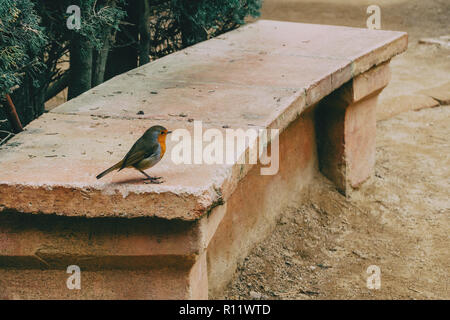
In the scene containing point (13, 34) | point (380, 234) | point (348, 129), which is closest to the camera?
point (13, 34)

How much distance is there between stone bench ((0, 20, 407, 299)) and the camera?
1.96 m

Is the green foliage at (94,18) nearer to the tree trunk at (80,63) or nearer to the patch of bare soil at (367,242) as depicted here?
the tree trunk at (80,63)

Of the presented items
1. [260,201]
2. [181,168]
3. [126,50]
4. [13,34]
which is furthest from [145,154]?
[126,50]

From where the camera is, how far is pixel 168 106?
277 cm

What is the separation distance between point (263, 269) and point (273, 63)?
1157mm

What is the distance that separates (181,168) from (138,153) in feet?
0.77

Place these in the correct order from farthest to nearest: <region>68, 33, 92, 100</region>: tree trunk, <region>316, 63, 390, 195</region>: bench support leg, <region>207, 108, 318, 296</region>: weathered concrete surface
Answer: <region>316, 63, 390, 195</region>: bench support leg, <region>68, 33, 92, 100</region>: tree trunk, <region>207, 108, 318, 296</region>: weathered concrete surface

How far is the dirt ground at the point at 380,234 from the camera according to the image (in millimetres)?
3027

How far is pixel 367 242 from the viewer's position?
3.48 meters

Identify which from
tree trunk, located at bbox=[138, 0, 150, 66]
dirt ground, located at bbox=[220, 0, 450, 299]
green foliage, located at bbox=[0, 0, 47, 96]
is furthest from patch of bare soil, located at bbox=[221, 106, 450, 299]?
tree trunk, located at bbox=[138, 0, 150, 66]

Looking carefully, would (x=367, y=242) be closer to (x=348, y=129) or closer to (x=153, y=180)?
(x=348, y=129)

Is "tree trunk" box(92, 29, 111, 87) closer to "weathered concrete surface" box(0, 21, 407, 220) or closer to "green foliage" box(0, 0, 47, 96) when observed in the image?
"weathered concrete surface" box(0, 21, 407, 220)

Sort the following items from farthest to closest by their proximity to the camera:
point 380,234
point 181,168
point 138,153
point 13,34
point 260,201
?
point 380,234
point 260,201
point 13,34
point 181,168
point 138,153

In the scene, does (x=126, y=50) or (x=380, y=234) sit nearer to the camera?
(x=380, y=234)
